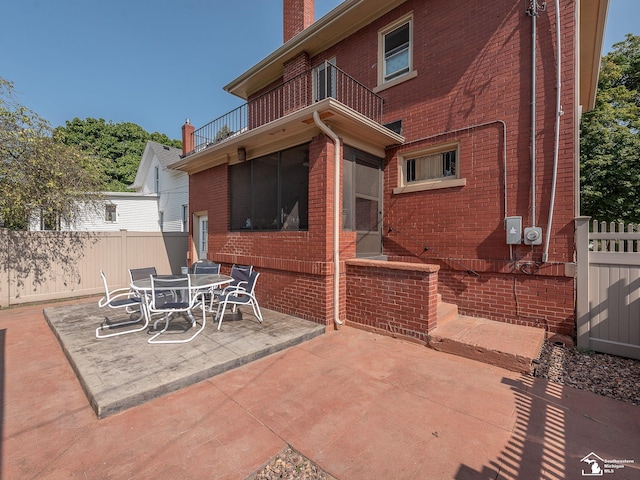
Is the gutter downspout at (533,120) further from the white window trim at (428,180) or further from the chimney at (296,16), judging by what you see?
the chimney at (296,16)

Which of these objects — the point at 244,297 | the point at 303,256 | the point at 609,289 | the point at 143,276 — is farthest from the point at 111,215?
the point at 609,289

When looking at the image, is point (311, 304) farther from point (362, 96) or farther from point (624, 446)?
point (362, 96)

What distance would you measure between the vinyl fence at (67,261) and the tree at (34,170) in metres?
0.72

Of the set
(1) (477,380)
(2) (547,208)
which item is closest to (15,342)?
(1) (477,380)

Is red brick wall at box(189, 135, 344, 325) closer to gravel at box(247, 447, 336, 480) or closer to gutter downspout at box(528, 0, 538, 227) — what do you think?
gravel at box(247, 447, 336, 480)

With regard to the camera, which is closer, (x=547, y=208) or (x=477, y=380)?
(x=477, y=380)

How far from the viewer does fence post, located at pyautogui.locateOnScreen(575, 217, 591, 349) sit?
428cm

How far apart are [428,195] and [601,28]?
4.58 metres

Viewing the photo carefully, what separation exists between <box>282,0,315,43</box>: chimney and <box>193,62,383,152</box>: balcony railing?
1.99m

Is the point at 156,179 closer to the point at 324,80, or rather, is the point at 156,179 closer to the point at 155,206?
the point at 155,206

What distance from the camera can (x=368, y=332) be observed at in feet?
16.5

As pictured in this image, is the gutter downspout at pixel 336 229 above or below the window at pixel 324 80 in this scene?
below

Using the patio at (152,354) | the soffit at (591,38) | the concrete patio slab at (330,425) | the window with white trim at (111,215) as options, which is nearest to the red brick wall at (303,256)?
the patio at (152,354)

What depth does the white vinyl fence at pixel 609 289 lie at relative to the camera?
156 inches
